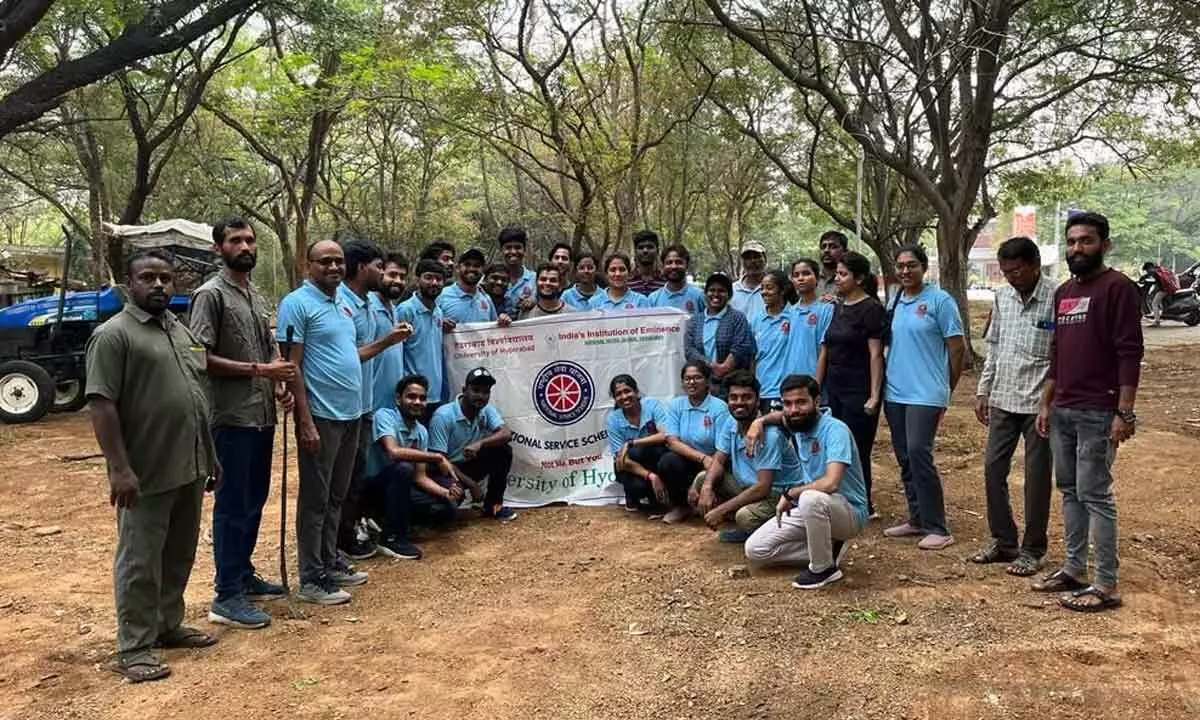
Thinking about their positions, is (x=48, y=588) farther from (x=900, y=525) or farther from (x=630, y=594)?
Result: (x=900, y=525)

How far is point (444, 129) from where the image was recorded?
13.2 meters

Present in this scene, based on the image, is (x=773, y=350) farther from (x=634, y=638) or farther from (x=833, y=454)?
(x=634, y=638)

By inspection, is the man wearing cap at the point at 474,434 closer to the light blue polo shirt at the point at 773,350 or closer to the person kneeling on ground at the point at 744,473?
the person kneeling on ground at the point at 744,473

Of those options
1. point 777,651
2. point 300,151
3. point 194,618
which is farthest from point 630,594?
point 300,151

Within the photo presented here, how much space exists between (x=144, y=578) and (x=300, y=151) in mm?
17923

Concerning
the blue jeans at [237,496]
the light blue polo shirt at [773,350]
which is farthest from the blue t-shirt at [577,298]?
the blue jeans at [237,496]

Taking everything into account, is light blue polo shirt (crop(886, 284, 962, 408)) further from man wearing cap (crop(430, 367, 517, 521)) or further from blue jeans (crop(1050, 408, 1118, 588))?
man wearing cap (crop(430, 367, 517, 521))

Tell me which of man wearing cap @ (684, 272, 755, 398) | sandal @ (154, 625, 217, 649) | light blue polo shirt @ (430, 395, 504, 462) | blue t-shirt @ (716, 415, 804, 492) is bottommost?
sandal @ (154, 625, 217, 649)

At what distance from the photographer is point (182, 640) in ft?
12.3

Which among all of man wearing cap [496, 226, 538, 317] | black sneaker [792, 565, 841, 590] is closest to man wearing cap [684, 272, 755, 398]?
man wearing cap [496, 226, 538, 317]

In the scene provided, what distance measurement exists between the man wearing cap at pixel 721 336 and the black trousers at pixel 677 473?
694 millimetres

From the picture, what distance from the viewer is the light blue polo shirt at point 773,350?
5.71 m

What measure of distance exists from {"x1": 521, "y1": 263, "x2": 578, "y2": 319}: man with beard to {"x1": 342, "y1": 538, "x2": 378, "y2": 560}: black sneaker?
2.08 m

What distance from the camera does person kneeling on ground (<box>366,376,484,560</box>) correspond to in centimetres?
510
